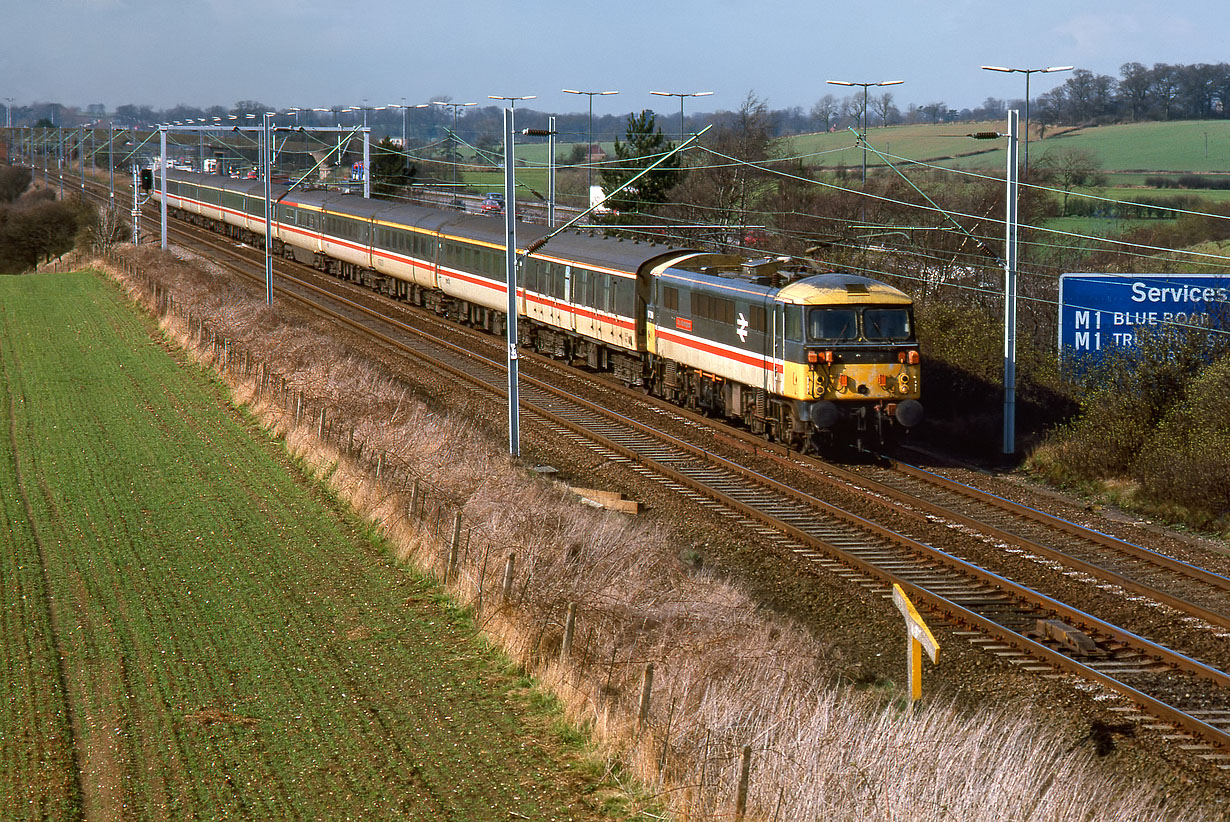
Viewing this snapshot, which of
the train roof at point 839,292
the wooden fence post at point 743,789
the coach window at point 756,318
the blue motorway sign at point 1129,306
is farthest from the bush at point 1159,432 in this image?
the wooden fence post at point 743,789

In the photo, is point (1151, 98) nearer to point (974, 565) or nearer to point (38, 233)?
point (38, 233)

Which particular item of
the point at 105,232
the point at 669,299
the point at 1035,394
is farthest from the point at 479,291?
the point at 105,232

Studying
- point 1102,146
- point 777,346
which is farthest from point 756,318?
point 1102,146

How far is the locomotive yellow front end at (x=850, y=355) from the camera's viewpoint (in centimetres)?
2369

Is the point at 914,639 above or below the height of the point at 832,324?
below

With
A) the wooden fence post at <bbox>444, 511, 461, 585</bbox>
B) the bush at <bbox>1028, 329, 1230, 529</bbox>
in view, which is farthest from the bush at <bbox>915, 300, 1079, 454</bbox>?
the wooden fence post at <bbox>444, 511, 461, 585</bbox>

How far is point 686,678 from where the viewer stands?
11.6 meters

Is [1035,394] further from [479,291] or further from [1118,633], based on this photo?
[479,291]

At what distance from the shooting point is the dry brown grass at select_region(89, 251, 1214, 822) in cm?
945

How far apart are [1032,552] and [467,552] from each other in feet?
26.4

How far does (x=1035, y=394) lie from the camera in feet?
93.6

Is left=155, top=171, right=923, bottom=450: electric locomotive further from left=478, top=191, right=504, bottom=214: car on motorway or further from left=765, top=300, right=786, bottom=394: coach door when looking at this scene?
left=478, top=191, right=504, bottom=214: car on motorway

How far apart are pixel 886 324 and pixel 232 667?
47.4 feet

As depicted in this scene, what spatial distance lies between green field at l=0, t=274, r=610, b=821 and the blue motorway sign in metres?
15.2
